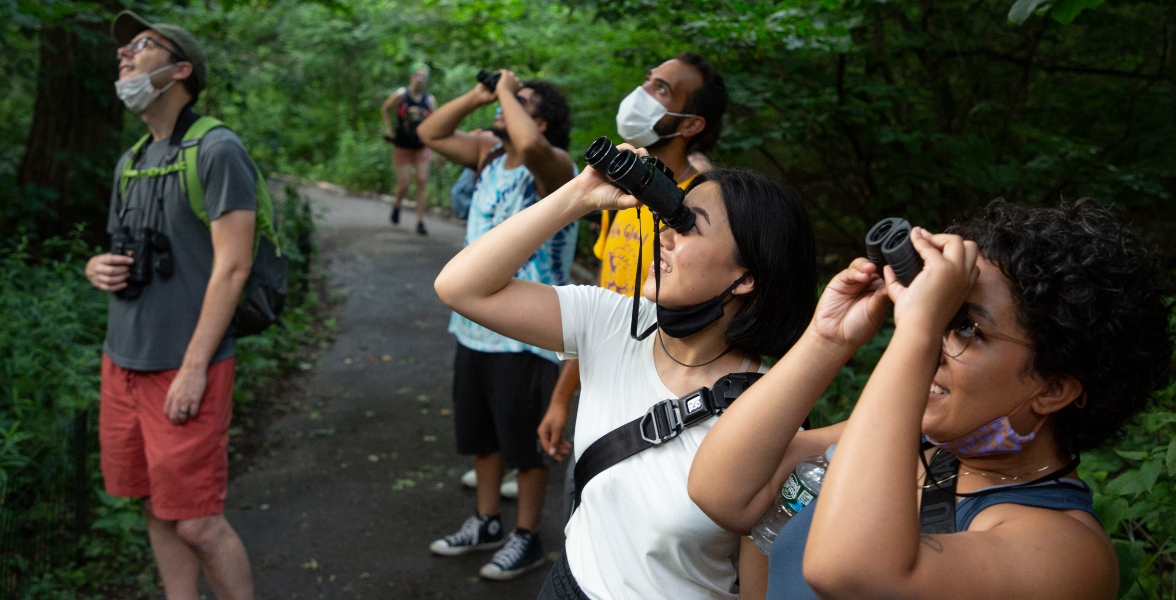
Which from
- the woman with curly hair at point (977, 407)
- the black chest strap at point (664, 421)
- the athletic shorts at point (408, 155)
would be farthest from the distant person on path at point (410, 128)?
the woman with curly hair at point (977, 407)

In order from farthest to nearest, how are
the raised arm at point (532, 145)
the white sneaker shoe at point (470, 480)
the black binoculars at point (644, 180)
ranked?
the white sneaker shoe at point (470, 480), the raised arm at point (532, 145), the black binoculars at point (644, 180)

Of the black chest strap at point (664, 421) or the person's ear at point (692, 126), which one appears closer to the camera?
the black chest strap at point (664, 421)

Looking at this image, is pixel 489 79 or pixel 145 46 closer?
pixel 145 46

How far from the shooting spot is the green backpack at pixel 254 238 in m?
3.32

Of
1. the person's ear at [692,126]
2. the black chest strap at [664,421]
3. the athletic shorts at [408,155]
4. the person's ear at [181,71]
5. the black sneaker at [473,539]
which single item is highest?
the person's ear at [181,71]

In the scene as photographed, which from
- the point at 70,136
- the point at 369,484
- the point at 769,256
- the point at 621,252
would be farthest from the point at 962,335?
the point at 70,136

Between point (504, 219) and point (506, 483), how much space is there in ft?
6.07

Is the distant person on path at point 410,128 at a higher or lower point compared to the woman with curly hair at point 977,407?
lower

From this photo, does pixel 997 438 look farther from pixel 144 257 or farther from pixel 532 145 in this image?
pixel 144 257

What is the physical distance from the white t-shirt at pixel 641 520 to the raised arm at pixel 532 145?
186 centimetres

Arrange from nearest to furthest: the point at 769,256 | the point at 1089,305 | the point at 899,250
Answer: the point at 899,250 → the point at 1089,305 → the point at 769,256

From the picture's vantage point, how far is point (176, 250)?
11.0 ft

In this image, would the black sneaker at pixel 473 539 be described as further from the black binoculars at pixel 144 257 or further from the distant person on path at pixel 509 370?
the black binoculars at pixel 144 257

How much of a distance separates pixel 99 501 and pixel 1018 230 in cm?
462
